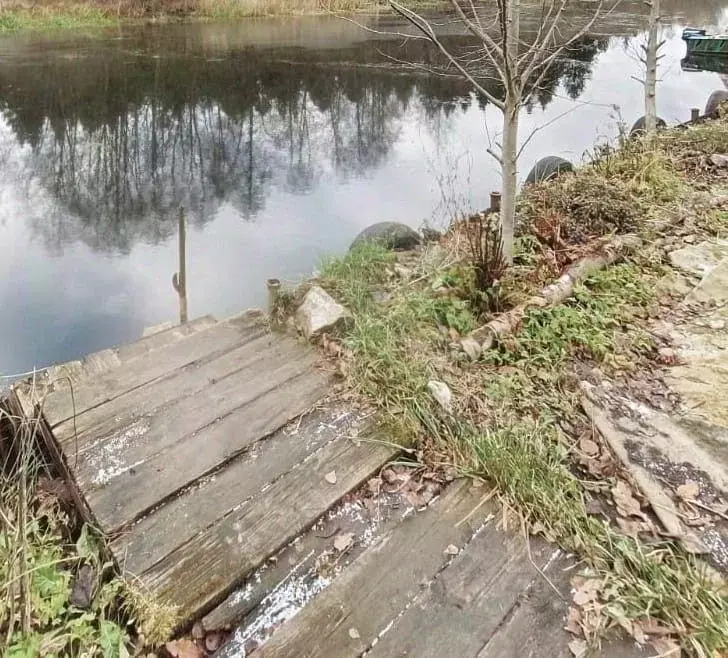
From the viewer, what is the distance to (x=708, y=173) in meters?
5.07

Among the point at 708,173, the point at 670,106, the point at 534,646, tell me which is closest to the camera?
the point at 534,646

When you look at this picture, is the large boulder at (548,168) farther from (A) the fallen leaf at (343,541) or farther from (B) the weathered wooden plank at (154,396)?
(A) the fallen leaf at (343,541)

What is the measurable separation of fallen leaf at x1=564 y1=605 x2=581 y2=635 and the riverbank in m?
15.9

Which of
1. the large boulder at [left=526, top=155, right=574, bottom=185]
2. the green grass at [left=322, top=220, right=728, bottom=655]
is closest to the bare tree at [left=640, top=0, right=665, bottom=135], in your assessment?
the large boulder at [left=526, top=155, right=574, bottom=185]

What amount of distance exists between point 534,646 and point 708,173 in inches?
192

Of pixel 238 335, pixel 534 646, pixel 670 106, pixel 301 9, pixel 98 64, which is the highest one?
pixel 301 9

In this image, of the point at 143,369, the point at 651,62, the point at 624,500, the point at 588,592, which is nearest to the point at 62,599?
the point at 143,369

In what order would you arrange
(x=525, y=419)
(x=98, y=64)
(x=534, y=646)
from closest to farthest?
(x=534, y=646) → (x=525, y=419) → (x=98, y=64)

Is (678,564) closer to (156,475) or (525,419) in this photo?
(525,419)

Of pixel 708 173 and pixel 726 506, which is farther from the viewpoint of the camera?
pixel 708 173

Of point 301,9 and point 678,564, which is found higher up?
point 301,9

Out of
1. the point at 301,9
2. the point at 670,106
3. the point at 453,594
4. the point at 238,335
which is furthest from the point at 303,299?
the point at 301,9

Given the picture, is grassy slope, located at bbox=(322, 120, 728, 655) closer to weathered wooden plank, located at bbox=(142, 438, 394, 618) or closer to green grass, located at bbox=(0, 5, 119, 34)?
weathered wooden plank, located at bbox=(142, 438, 394, 618)

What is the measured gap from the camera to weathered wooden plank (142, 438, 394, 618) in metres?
1.65
